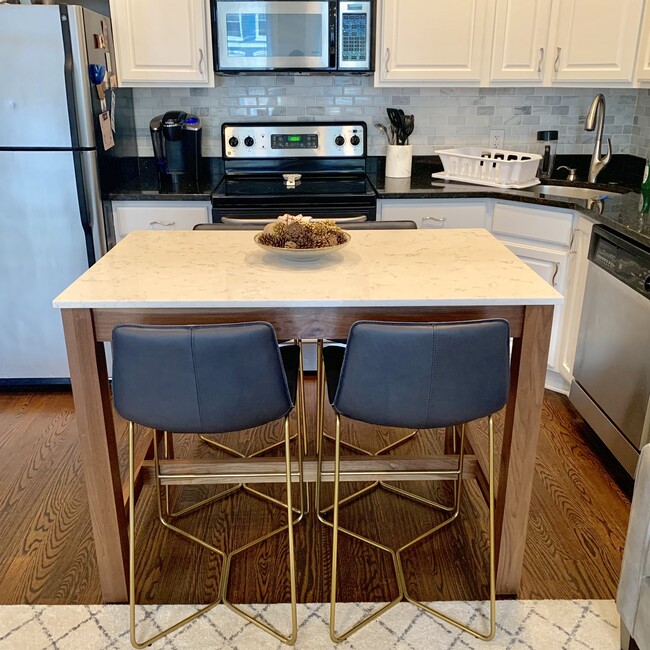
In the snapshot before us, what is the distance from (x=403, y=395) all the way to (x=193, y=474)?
0.80 metres

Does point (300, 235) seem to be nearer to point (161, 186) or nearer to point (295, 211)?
point (295, 211)

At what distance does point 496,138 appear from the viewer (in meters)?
3.68

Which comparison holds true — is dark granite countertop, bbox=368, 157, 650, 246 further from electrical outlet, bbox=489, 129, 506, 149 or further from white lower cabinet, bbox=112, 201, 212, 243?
A: white lower cabinet, bbox=112, 201, 212, 243

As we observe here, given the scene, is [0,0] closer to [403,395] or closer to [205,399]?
[205,399]

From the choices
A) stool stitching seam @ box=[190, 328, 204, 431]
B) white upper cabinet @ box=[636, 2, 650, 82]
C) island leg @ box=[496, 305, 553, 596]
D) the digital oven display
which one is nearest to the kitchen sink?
white upper cabinet @ box=[636, 2, 650, 82]

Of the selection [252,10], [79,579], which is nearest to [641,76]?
[252,10]

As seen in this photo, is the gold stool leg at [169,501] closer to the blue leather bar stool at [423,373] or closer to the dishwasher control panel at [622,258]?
the blue leather bar stool at [423,373]

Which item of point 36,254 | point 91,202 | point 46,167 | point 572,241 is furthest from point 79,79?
point 572,241

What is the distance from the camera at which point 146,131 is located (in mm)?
3641

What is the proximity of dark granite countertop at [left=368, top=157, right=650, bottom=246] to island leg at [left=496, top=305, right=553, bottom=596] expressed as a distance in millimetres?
832

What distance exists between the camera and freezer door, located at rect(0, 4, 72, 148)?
2.61m

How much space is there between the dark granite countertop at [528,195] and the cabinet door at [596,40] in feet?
1.77

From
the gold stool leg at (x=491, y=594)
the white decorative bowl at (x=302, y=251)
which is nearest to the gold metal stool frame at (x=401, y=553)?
the gold stool leg at (x=491, y=594)

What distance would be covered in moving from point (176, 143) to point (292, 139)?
0.66 metres
